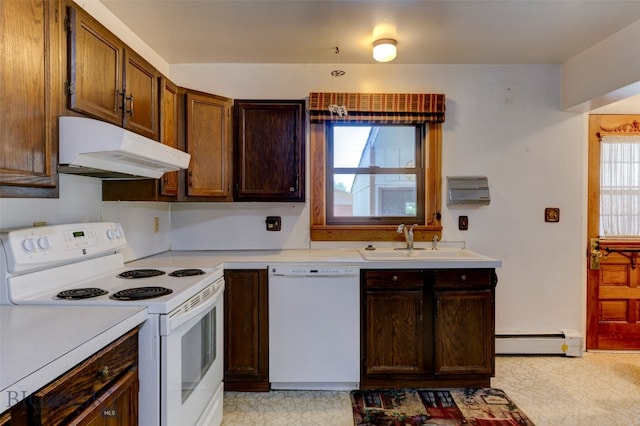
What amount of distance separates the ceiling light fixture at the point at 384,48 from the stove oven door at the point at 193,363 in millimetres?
1833

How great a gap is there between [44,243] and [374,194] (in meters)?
2.18

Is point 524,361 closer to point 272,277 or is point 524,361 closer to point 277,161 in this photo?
A: point 272,277

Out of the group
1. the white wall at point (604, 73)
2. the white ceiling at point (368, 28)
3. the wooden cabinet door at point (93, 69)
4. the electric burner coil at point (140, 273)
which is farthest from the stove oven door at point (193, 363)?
the white wall at point (604, 73)

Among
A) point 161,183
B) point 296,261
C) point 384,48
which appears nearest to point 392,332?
point 296,261

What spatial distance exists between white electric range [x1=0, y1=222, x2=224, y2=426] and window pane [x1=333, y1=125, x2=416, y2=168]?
4.86 ft

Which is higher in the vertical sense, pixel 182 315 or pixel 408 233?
pixel 408 233

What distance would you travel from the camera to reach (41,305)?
4.28 feet

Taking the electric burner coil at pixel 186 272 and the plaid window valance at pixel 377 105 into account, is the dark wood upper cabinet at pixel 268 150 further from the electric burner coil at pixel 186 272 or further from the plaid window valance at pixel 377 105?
the electric burner coil at pixel 186 272

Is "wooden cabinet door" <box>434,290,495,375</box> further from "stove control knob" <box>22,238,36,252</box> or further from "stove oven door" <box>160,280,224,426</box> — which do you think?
"stove control knob" <box>22,238,36,252</box>

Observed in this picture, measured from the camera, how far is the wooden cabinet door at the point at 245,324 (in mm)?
2232

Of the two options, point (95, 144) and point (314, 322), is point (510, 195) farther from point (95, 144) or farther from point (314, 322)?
point (95, 144)

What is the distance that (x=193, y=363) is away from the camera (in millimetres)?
1602

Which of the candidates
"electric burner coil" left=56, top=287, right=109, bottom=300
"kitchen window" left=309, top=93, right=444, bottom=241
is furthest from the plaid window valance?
"electric burner coil" left=56, top=287, right=109, bottom=300

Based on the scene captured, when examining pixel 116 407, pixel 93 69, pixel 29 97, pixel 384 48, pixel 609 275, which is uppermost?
pixel 384 48
